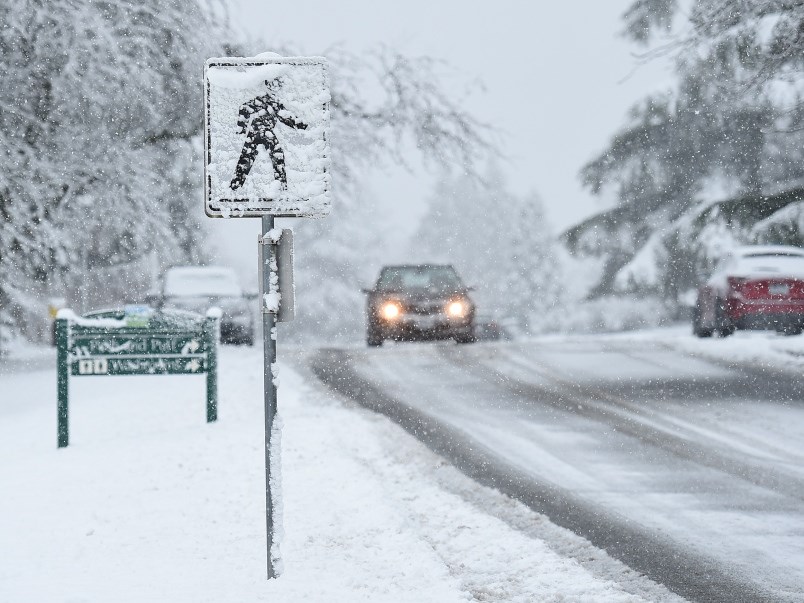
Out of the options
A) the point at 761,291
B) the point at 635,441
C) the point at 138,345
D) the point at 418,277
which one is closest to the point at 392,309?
the point at 418,277

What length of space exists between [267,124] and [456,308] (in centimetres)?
1391

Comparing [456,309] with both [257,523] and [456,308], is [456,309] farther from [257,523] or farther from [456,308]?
[257,523]

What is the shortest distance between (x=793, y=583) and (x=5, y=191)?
10.5 m

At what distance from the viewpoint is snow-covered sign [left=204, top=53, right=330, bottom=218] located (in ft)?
17.4

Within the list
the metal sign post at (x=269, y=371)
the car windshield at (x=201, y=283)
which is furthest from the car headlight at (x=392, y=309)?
the metal sign post at (x=269, y=371)

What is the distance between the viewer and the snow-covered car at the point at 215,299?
20.1 metres

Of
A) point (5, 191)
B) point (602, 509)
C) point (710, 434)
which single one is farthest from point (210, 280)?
point (602, 509)

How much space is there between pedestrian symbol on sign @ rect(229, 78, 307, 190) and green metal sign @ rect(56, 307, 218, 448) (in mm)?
5282

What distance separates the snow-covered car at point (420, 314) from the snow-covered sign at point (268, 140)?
45.0 ft

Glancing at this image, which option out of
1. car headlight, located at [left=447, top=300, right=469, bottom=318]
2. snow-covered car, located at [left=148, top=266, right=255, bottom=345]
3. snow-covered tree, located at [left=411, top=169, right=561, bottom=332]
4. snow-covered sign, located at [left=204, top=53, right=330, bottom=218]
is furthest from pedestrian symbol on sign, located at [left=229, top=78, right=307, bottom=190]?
snow-covered tree, located at [left=411, top=169, right=561, bottom=332]

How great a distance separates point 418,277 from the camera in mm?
20766

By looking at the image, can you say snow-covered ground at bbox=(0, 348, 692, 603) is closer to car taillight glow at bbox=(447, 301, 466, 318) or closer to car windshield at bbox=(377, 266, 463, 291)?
car taillight glow at bbox=(447, 301, 466, 318)

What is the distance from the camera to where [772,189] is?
28.8 m

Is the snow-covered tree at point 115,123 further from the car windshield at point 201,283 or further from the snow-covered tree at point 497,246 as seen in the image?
the snow-covered tree at point 497,246
